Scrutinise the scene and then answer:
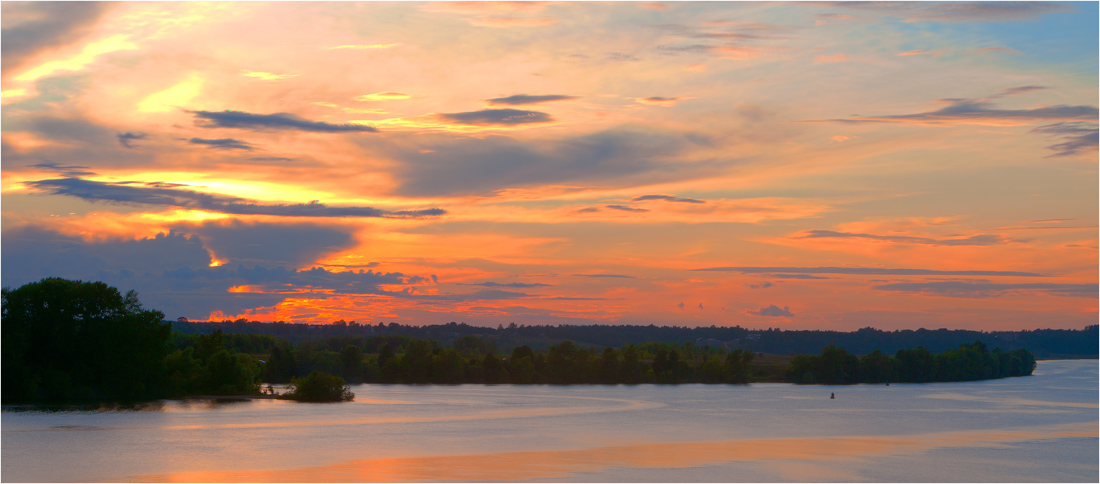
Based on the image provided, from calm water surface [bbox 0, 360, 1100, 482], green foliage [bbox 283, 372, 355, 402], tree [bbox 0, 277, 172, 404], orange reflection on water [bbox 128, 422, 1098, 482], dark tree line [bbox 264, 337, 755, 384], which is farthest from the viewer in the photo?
dark tree line [bbox 264, 337, 755, 384]

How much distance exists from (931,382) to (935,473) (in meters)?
146

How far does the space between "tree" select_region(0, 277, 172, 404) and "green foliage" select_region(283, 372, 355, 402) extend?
16860 mm

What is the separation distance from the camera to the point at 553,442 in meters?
73.8

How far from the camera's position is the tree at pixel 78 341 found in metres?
94.4

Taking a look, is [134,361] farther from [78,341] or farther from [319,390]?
[319,390]

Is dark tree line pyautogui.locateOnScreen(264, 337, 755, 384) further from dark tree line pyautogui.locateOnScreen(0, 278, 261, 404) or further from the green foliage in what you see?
dark tree line pyautogui.locateOnScreen(0, 278, 261, 404)

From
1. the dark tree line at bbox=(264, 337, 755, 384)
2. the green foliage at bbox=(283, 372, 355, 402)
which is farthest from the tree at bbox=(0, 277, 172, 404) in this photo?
the dark tree line at bbox=(264, 337, 755, 384)

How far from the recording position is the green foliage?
4461 inches

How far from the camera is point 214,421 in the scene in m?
83.4

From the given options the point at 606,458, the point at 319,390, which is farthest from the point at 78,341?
the point at 606,458

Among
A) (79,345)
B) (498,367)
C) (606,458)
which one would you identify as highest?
(79,345)

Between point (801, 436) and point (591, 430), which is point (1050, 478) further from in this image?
point (591, 430)

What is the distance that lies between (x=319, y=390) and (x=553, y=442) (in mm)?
48709

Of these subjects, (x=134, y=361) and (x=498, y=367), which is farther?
(x=498, y=367)
